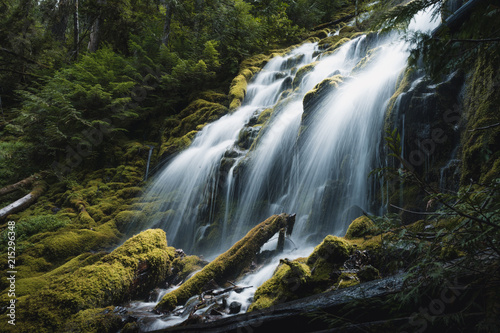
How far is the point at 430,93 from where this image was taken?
4828 mm

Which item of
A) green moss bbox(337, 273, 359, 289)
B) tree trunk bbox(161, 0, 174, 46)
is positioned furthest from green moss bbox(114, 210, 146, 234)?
tree trunk bbox(161, 0, 174, 46)

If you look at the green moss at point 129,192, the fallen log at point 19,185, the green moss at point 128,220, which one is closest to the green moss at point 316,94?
Answer: the green moss at point 128,220

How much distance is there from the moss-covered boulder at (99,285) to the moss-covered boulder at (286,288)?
2233 millimetres

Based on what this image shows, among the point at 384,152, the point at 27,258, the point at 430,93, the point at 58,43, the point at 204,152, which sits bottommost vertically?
the point at 27,258

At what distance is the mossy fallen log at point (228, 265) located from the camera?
3686 millimetres

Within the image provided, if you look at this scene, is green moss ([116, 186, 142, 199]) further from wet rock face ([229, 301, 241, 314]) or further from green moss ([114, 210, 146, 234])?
wet rock face ([229, 301, 241, 314])

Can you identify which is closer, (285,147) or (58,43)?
(285,147)

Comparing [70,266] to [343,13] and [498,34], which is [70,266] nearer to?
[498,34]

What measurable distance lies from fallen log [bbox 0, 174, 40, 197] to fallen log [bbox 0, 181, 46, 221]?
40 cm

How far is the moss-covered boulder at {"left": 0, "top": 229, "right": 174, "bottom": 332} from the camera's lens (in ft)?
9.99

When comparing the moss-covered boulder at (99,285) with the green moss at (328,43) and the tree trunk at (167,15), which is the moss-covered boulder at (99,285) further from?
the green moss at (328,43)

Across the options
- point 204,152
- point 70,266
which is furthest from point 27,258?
point 204,152

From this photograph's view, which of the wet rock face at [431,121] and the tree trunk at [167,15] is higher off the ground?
the tree trunk at [167,15]

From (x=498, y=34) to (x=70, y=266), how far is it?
701cm
